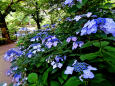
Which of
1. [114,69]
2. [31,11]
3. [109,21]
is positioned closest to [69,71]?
[114,69]

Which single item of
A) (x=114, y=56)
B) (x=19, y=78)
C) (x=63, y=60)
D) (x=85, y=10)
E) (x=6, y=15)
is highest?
(x=6, y=15)

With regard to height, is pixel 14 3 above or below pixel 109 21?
above

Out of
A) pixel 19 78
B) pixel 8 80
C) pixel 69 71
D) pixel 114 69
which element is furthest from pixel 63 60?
pixel 8 80

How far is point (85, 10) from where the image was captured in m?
1.10

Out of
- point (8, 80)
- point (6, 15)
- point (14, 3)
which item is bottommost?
point (8, 80)

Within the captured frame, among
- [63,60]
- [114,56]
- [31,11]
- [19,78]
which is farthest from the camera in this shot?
[31,11]

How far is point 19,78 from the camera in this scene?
1.30m

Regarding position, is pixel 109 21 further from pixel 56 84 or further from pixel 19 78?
pixel 19 78

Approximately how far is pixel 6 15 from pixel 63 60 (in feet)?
28.8

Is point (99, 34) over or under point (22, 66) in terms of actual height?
over

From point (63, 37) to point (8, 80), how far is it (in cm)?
168

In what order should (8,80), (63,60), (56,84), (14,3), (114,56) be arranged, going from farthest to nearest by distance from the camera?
(14,3), (8,80), (63,60), (56,84), (114,56)

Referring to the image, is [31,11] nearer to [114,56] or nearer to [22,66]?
[22,66]

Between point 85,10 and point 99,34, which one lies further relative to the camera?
point 85,10
